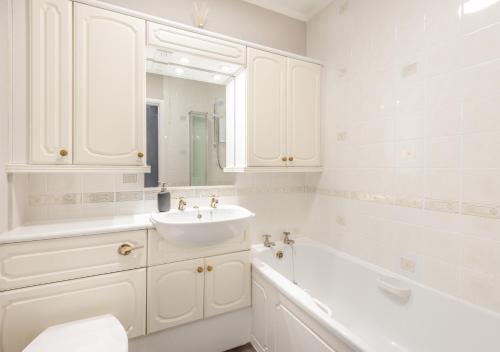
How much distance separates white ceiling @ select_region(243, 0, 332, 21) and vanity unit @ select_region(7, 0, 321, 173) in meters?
0.59

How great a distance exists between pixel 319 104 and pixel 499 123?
47.8 inches

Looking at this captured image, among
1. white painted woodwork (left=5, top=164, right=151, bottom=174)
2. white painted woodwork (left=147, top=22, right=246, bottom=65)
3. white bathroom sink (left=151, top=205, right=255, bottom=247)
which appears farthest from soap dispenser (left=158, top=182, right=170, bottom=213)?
white painted woodwork (left=147, top=22, right=246, bottom=65)

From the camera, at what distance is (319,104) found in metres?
2.15

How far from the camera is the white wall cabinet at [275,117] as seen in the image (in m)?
1.84

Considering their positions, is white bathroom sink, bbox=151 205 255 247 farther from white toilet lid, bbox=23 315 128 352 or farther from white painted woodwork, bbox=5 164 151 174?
white toilet lid, bbox=23 315 128 352

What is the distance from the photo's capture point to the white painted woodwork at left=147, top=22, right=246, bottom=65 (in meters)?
1.52

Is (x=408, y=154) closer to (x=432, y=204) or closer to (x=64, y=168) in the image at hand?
(x=432, y=204)

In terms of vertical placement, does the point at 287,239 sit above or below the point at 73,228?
below

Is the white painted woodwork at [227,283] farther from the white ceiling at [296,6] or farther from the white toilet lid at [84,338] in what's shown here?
the white ceiling at [296,6]

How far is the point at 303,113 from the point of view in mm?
2066

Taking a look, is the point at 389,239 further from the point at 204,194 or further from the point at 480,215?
the point at 204,194

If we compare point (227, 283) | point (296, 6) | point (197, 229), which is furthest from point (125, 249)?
point (296, 6)

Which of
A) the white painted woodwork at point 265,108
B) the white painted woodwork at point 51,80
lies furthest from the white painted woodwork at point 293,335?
the white painted woodwork at point 51,80

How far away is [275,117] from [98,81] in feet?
3.88
